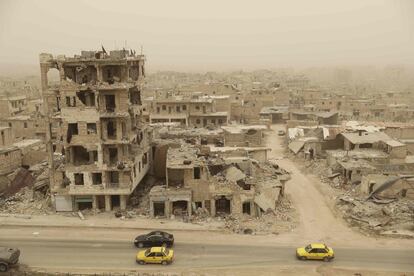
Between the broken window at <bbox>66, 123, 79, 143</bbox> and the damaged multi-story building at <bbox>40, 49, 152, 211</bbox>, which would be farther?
the broken window at <bbox>66, 123, 79, 143</bbox>

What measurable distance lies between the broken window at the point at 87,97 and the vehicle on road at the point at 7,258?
50.1 feet

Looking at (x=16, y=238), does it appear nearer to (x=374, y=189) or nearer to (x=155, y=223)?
(x=155, y=223)

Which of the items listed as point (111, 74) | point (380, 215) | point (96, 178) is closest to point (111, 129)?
point (96, 178)

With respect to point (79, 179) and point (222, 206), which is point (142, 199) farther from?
point (222, 206)

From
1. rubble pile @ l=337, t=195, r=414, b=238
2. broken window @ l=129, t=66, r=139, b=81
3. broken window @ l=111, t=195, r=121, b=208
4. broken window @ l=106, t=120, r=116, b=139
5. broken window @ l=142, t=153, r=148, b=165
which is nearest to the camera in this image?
rubble pile @ l=337, t=195, r=414, b=238

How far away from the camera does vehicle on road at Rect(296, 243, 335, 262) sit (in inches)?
1219

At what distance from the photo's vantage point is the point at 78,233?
119 ft

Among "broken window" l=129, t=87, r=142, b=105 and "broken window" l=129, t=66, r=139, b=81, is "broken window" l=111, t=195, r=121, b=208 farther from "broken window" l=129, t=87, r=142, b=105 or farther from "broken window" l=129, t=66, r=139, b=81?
"broken window" l=129, t=66, r=139, b=81

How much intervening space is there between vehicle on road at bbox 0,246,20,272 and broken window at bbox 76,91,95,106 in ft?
50.1

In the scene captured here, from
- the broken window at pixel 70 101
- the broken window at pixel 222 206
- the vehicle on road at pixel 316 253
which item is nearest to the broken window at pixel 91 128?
the broken window at pixel 70 101

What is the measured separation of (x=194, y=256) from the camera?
31.9 m

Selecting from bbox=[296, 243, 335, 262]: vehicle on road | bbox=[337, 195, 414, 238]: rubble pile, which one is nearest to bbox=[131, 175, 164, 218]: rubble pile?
bbox=[296, 243, 335, 262]: vehicle on road

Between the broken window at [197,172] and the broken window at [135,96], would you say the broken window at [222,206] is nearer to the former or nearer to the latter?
the broken window at [197,172]

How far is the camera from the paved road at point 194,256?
3044 cm
